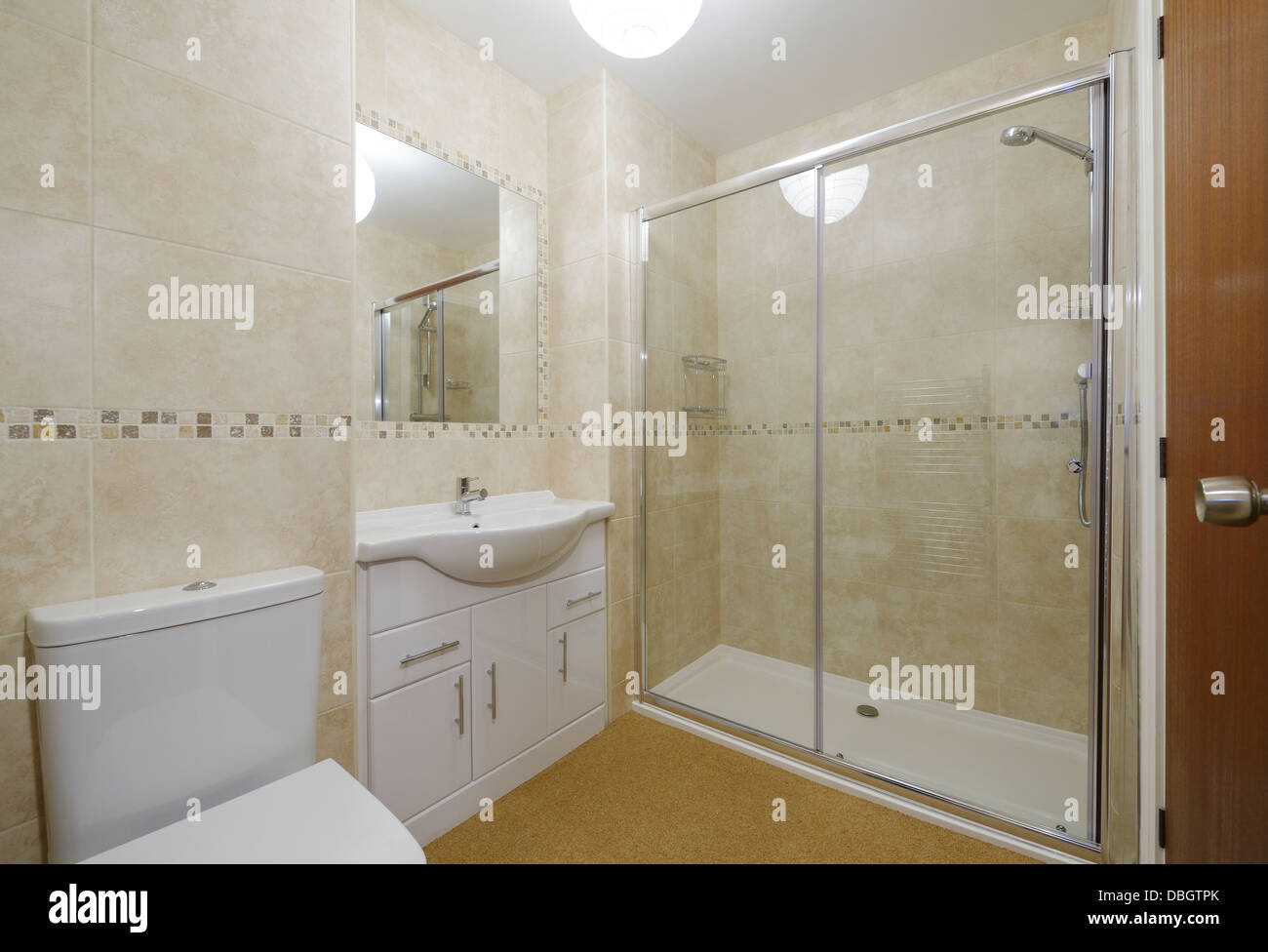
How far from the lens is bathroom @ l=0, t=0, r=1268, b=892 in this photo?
93 cm

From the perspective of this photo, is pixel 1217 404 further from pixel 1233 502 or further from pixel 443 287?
pixel 443 287

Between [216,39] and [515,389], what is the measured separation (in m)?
1.24

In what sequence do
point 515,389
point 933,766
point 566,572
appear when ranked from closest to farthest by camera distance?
point 933,766 < point 566,572 < point 515,389

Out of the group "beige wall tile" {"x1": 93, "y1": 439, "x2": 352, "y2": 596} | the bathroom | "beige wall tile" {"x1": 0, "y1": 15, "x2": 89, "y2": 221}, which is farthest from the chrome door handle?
"beige wall tile" {"x1": 0, "y1": 15, "x2": 89, "y2": 221}

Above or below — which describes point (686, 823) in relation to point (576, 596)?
below

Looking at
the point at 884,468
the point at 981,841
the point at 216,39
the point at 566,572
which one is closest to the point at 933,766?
the point at 981,841

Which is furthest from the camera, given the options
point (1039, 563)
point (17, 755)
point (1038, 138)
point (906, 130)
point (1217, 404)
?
point (1039, 563)

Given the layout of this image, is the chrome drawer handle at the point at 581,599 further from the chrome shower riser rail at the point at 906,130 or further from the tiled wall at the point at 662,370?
the chrome shower riser rail at the point at 906,130

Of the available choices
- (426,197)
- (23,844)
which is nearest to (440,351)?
(426,197)

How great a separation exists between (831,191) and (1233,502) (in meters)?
1.68

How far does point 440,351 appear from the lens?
1892mm

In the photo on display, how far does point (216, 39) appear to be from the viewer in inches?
43.3

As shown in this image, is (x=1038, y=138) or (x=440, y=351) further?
(x=440, y=351)
